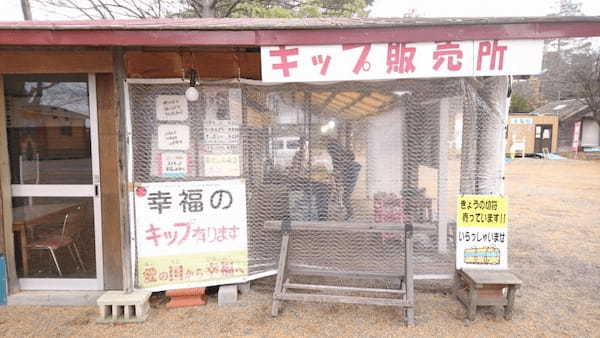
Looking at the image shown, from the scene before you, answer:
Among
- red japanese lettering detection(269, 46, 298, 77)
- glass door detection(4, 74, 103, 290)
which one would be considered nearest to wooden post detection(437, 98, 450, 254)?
red japanese lettering detection(269, 46, 298, 77)

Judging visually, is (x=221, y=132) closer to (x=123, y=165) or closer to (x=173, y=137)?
(x=173, y=137)

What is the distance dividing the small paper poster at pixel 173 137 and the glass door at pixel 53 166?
0.70 meters

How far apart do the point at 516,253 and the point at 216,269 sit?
4268 mm

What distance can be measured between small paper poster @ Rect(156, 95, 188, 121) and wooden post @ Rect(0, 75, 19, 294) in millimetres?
1593

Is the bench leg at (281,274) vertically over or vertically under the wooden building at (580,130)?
under

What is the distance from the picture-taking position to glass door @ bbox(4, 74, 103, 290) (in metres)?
3.44

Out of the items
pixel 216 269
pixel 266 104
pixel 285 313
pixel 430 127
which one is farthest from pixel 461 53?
pixel 216 269

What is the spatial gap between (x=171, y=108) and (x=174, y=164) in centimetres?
56

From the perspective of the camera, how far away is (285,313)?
10.7ft

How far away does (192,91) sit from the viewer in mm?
3191

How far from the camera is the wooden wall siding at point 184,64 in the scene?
131 inches

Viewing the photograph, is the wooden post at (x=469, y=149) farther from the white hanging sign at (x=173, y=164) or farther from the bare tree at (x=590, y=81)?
the bare tree at (x=590, y=81)

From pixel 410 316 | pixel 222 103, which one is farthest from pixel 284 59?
pixel 410 316

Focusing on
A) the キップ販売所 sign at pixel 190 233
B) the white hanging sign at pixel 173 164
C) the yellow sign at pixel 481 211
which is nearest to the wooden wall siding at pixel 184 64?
the white hanging sign at pixel 173 164
